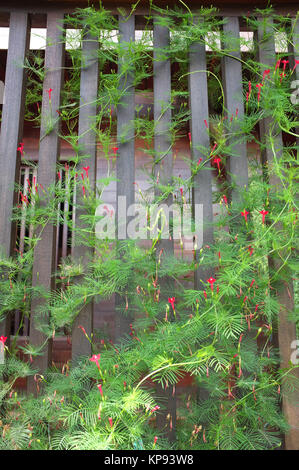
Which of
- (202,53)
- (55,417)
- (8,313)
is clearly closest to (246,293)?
(55,417)

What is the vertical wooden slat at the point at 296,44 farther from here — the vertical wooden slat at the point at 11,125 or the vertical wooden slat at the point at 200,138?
the vertical wooden slat at the point at 11,125

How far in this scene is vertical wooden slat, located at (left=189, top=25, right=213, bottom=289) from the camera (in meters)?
1.49

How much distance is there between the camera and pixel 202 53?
1630 mm

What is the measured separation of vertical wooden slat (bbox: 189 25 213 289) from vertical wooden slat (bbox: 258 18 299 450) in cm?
25

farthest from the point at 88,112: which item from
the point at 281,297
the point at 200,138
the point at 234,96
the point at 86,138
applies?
the point at 281,297

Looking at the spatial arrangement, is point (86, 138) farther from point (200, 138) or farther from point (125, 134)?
point (200, 138)

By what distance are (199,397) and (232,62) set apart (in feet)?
4.56

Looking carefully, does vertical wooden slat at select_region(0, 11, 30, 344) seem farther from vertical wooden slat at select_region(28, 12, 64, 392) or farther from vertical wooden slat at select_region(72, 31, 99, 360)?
vertical wooden slat at select_region(72, 31, 99, 360)

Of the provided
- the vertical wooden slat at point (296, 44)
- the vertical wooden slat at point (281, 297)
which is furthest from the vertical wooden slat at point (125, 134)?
the vertical wooden slat at point (296, 44)

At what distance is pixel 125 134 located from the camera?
1564 mm

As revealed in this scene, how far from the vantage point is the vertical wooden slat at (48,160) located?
1445 mm

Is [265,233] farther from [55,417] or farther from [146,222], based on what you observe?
[55,417]

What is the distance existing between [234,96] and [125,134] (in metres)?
0.50

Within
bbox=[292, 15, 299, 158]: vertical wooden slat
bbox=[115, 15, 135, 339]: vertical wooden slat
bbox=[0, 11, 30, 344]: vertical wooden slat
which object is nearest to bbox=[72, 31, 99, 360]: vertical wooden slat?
bbox=[115, 15, 135, 339]: vertical wooden slat
